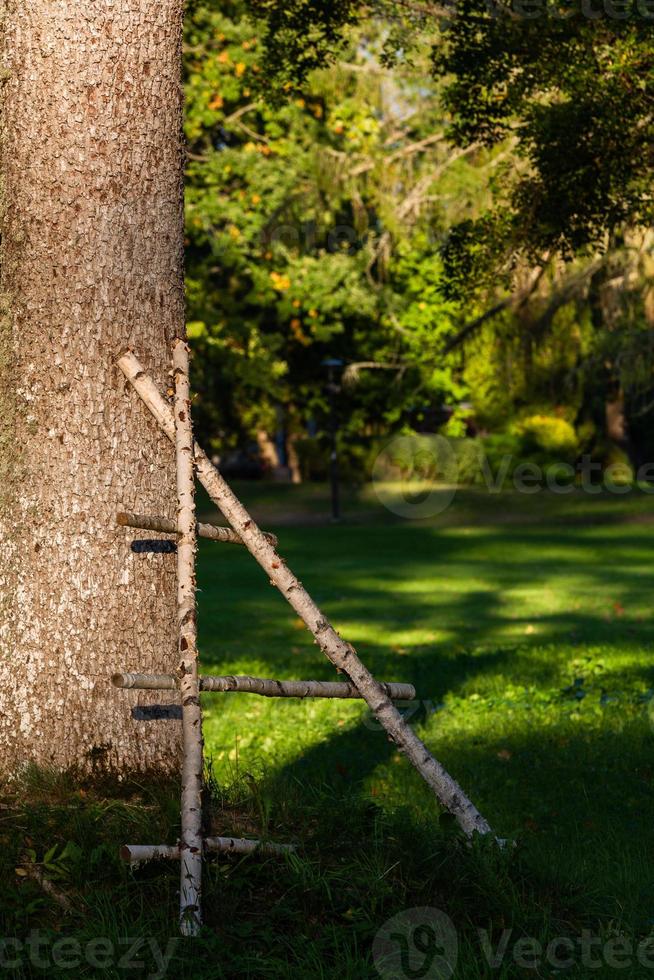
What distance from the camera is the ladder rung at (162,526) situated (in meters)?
4.86

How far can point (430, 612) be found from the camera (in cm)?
1717

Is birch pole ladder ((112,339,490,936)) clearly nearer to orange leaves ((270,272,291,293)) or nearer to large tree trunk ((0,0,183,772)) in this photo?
large tree trunk ((0,0,183,772))

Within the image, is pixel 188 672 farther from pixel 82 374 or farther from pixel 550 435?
pixel 550 435

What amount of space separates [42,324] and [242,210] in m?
24.8

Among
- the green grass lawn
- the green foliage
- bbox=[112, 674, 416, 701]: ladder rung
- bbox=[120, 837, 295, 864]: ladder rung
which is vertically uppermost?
the green foliage

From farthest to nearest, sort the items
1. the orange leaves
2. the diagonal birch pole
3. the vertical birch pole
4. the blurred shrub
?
1. the blurred shrub
2. the orange leaves
3. the diagonal birch pole
4. the vertical birch pole

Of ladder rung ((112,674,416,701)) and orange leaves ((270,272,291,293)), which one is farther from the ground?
orange leaves ((270,272,291,293))

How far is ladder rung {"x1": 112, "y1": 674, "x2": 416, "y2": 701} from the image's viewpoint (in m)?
4.65

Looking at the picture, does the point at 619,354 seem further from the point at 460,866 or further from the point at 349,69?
the point at 460,866

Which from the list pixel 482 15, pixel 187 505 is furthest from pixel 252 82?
pixel 187 505

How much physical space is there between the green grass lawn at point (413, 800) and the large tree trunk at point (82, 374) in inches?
14.1

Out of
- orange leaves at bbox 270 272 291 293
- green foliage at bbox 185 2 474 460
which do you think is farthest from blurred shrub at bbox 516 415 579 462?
orange leaves at bbox 270 272 291 293

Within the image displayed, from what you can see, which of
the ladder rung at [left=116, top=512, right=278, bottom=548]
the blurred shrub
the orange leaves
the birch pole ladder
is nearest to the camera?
the birch pole ladder

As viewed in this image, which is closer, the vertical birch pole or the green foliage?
the vertical birch pole
